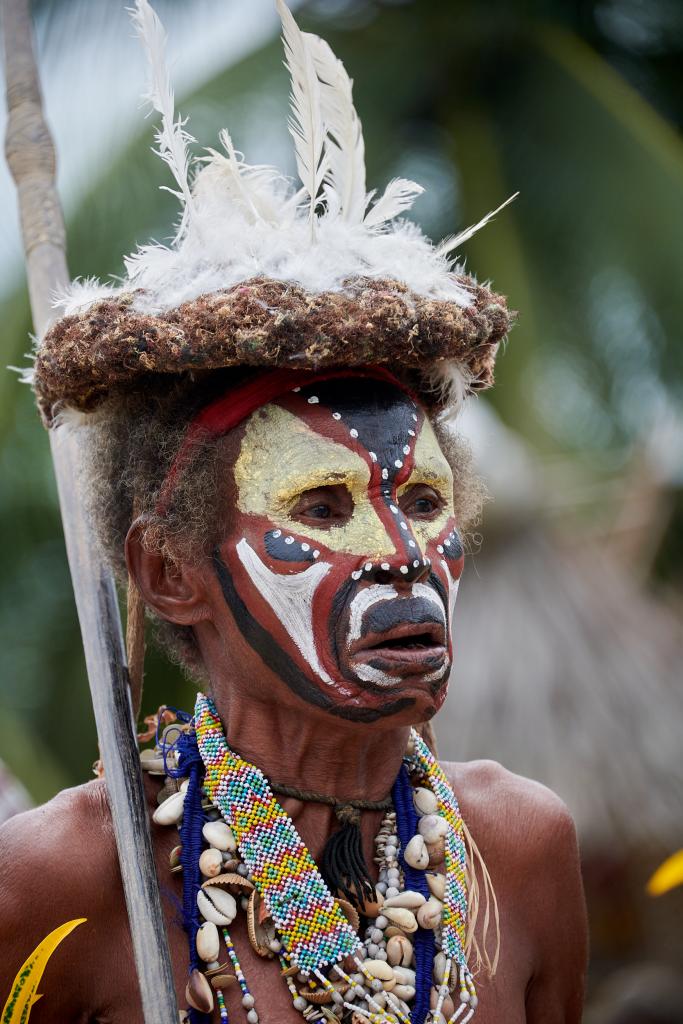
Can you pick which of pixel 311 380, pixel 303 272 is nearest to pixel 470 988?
pixel 311 380

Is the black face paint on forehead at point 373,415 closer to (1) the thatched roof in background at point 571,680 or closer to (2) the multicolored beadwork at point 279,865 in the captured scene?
(2) the multicolored beadwork at point 279,865

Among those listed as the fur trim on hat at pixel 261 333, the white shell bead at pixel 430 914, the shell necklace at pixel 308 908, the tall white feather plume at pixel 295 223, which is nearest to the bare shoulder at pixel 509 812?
the shell necklace at pixel 308 908

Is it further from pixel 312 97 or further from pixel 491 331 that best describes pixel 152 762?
pixel 312 97

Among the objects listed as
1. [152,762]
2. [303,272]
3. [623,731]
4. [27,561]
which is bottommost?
[27,561]

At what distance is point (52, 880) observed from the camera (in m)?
2.47

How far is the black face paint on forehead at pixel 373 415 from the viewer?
255cm

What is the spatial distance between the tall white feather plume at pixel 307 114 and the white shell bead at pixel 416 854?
1.35m

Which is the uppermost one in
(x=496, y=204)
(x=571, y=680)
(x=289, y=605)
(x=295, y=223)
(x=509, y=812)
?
(x=496, y=204)

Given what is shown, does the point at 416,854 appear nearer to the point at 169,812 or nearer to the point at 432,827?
the point at 432,827

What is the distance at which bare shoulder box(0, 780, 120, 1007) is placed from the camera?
2443 millimetres

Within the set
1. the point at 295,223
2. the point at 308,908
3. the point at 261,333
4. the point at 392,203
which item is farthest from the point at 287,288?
the point at 308,908

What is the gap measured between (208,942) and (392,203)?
1.62 m

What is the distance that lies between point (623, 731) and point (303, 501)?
17.7 feet

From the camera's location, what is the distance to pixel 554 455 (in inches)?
331
